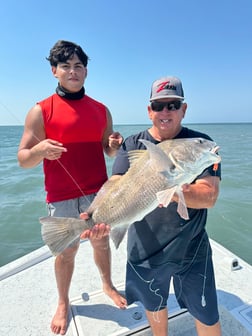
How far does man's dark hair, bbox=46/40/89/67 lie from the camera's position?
2553 mm

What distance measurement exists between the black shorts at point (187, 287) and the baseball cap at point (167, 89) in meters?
1.30

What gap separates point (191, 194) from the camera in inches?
75.9

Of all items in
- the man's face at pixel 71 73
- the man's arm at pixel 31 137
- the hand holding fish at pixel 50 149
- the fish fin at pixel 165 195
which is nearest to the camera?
the fish fin at pixel 165 195

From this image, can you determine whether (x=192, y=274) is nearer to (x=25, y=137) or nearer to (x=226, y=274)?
(x=226, y=274)

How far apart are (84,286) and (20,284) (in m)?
0.77

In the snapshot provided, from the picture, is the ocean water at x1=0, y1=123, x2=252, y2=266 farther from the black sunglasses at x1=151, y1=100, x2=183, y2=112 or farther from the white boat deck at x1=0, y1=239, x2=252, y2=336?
the black sunglasses at x1=151, y1=100, x2=183, y2=112

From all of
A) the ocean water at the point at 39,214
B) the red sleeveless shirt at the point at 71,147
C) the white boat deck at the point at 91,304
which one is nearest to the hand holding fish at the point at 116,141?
the red sleeveless shirt at the point at 71,147

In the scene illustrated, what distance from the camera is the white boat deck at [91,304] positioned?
8.68 feet

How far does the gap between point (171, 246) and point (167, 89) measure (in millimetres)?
1192

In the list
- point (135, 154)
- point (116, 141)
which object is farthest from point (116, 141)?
point (135, 154)

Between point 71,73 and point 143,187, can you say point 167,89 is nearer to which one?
point 143,187

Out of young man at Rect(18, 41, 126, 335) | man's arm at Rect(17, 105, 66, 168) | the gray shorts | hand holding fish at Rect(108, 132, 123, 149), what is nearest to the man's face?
young man at Rect(18, 41, 126, 335)

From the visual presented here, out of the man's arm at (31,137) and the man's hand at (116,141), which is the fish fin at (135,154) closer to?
the man's hand at (116,141)

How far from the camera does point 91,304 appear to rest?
9.72ft
